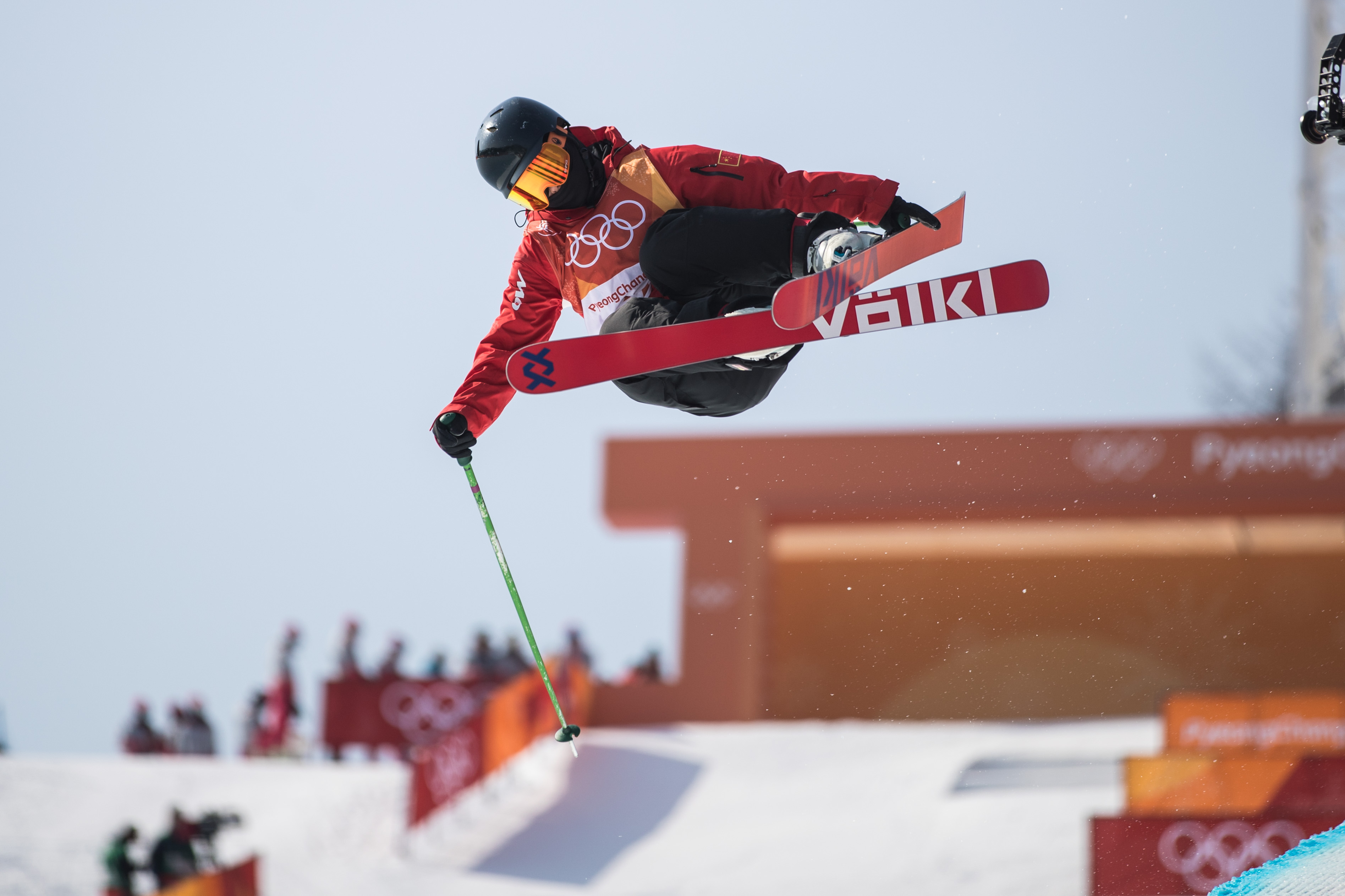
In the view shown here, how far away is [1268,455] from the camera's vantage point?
15.0m

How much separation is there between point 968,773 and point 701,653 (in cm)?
433

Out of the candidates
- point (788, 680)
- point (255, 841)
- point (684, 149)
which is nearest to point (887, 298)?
point (684, 149)

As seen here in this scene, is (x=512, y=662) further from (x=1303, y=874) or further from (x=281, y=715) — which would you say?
(x=1303, y=874)

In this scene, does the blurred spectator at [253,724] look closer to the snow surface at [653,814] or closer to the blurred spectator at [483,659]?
the snow surface at [653,814]

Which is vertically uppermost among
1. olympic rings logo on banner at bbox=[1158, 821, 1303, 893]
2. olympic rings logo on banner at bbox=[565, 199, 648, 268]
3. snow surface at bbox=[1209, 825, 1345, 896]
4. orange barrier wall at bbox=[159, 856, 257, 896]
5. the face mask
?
the face mask

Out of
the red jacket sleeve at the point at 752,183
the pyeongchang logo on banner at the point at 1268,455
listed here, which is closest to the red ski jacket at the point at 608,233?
the red jacket sleeve at the point at 752,183

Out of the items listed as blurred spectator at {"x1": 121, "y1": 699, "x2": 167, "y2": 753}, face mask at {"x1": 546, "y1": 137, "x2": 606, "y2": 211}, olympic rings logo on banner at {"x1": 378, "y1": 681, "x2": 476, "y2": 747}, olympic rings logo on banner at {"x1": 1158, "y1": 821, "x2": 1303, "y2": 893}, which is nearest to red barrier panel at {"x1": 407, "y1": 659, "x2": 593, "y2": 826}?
olympic rings logo on banner at {"x1": 378, "y1": 681, "x2": 476, "y2": 747}

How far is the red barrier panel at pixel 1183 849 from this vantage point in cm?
636

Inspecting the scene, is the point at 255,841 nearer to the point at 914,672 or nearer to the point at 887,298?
the point at 914,672

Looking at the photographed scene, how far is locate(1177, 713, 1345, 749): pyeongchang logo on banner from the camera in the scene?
10.1 meters

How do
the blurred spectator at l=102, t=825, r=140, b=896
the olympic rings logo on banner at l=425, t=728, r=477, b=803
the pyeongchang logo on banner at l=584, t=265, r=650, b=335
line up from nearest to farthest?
the pyeongchang logo on banner at l=584, t=265, r=650, b=335 → the blurred spectator at l=102, t=825, r=140, b=896 → the olympic rings logo on banner at l=425, t=728, r=477, b=803

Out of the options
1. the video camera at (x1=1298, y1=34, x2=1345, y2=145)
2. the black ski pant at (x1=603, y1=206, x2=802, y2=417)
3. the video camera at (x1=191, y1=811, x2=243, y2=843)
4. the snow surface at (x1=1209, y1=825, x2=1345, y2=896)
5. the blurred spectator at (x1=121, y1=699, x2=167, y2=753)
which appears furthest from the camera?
the blurred spectator at (x1=121, y1=699, x2=167, y2=753)

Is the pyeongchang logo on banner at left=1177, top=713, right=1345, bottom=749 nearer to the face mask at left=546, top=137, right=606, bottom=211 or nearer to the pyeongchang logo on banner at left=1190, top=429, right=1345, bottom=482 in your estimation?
the pyeongchang logo on banner at left=1190, top=429, right=1345, bottom=482

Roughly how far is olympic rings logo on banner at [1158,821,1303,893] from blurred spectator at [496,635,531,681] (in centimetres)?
727
